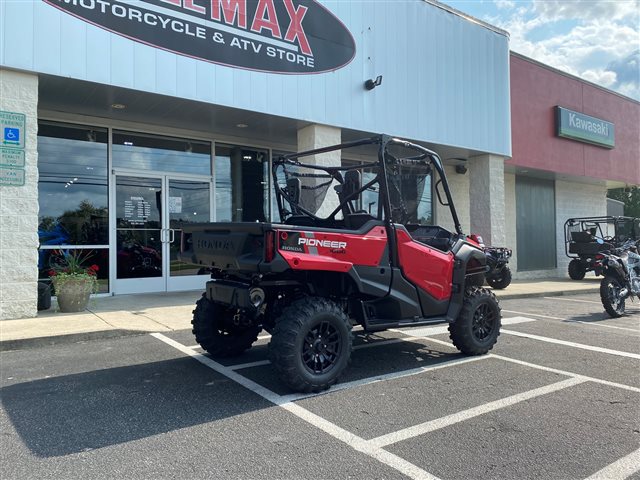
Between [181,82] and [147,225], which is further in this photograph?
[147,225]

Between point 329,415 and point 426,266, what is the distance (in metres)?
1.99

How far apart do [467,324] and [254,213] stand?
7.45 m

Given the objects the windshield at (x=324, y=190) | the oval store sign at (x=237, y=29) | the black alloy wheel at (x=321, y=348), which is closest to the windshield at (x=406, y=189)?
the windshield at (x=324, y=190)

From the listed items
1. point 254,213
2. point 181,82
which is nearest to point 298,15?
point 181,82

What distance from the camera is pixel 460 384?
4504mm

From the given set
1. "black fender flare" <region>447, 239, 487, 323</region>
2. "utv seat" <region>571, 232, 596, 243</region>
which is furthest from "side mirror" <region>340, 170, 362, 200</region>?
"utv seat" <region>571, 232, 596, 243</region>

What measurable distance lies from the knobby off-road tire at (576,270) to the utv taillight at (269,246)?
15.7 metres

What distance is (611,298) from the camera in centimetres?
855

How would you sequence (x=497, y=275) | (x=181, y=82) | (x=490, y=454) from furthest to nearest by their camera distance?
(x=497, y=275)
(x=181, y=82)
(x=490, y=454)

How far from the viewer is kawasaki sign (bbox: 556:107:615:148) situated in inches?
637

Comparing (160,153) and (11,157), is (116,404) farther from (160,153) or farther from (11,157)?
(160,153)

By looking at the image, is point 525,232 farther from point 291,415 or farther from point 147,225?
point 291,415

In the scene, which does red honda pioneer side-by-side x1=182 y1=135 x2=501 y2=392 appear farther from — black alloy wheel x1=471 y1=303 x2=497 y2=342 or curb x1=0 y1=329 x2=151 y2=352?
curb x1=0 y1=329 x2=151 y2=352

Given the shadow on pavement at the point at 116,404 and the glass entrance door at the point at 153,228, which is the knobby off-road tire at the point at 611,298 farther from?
the glass entrance door at the point at 153,228
